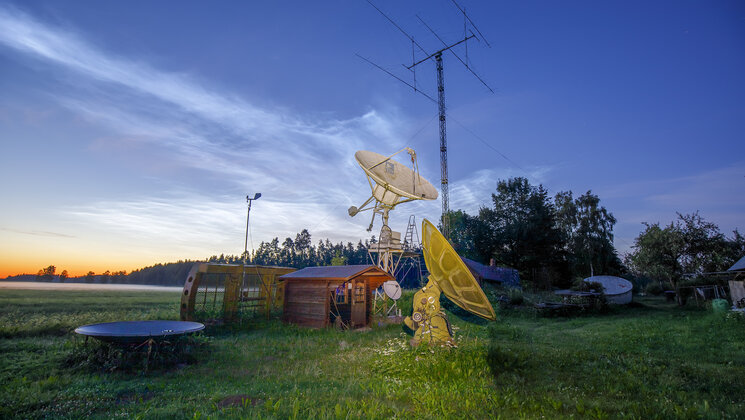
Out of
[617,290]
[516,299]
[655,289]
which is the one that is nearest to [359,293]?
[516,299]

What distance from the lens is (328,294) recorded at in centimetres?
1731

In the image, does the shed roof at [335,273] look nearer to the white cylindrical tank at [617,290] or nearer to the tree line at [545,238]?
the white cylindrical tank at [617,290]

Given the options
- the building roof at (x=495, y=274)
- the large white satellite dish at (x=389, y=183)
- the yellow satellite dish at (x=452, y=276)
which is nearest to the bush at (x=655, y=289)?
the building roof at (x=495, y=274)

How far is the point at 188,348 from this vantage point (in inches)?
423

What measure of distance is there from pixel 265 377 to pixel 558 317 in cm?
1908

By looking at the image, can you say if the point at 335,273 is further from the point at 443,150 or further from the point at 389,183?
the point at 443,150

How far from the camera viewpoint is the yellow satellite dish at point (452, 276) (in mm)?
9008

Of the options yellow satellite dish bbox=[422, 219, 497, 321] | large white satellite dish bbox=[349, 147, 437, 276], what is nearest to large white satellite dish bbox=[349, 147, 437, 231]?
large white satellite dish bbox=[349, 147, 437, 276]

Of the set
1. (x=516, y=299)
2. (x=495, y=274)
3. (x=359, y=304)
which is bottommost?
(x=516, y=299)

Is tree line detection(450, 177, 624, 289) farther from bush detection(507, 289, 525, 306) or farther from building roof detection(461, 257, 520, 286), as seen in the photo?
bush detection(507, 289, 525, 306)

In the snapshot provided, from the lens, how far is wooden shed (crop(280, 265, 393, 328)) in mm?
17234

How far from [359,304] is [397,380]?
10.9 m

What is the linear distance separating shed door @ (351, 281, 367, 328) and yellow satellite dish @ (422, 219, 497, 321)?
8813 millimetres

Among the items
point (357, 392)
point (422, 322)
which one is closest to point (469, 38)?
point (422, 322)
